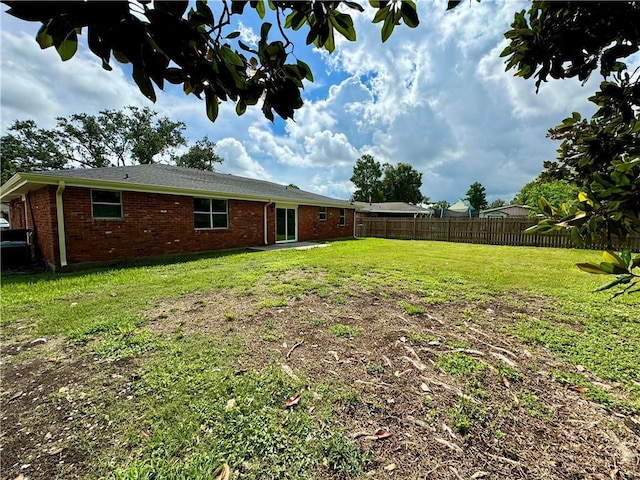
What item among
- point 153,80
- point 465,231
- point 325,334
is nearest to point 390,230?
point 465,231

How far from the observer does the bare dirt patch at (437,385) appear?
5.54 ft

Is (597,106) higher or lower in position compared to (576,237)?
higher

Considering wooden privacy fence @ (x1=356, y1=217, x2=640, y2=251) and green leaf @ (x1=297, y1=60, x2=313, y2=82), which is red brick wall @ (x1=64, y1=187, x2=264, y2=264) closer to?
green leaf @ (x1=297, y1=60, x2=313, y2=82)

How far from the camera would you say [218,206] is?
11039mm

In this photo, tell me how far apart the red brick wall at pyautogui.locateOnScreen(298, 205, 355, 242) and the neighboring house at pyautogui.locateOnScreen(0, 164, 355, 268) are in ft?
6.98

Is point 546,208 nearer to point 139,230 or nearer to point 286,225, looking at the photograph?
point 139,230

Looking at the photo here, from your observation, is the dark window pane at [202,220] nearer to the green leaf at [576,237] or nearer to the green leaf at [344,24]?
the green leaf at [344,24]

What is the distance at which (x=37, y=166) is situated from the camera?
85.1ft

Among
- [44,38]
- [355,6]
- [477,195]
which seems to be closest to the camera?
[44,38]

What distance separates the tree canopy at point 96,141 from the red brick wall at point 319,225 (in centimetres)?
2074

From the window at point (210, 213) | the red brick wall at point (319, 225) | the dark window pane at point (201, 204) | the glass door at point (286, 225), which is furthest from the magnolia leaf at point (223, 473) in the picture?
the red brick wall at point (319, 225)

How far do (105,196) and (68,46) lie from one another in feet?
30.6

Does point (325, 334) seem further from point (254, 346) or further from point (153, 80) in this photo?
point (153, 80)

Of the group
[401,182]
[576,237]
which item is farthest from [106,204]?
[401,182]
